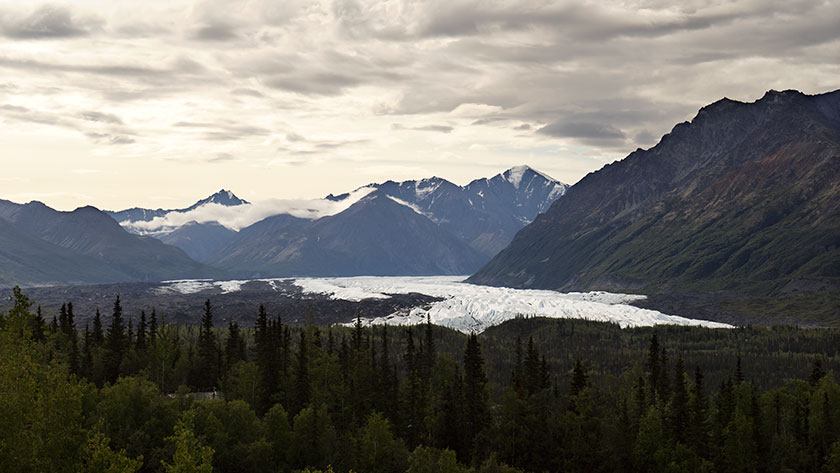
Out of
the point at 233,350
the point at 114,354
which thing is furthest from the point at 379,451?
the point at 114,354

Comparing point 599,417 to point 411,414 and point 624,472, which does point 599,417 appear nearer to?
point 624,472

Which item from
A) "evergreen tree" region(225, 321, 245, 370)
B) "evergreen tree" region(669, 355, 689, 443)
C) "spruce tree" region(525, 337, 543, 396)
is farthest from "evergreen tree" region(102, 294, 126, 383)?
"evergreen tree" region(669, 355, 689, 443)

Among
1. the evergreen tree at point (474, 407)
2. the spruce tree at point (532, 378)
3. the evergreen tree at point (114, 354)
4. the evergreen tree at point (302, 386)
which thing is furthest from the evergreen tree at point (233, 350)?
the spruce tree at point (532, 378)

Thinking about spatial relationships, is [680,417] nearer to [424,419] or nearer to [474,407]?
[474,407]

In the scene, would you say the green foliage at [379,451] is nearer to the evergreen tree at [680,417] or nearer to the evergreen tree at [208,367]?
the evergreen tree at [680,417]

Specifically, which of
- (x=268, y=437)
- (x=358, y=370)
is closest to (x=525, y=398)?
(x=358, y=370)

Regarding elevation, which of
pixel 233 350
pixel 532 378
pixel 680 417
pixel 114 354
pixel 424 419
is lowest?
pixel 424 419

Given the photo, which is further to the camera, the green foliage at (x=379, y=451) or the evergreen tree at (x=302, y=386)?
the evergreen tree at (x=302, y=386)

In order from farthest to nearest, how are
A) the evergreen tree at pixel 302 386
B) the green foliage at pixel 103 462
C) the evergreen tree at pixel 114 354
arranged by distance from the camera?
the evergreen tree at pixel 114 354
the evergreen tree at pixel 302 386
the green foliage at pixel 103 462

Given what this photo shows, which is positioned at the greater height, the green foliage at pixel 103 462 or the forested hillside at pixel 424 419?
the green foliage at pixel 103 462

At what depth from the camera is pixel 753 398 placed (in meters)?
117

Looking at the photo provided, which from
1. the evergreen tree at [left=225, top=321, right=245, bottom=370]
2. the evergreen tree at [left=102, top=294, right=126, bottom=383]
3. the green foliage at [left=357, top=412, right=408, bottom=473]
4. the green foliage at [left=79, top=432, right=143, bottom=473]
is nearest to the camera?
the green foliage at [left=79, top=432, right=143, bottom=473]

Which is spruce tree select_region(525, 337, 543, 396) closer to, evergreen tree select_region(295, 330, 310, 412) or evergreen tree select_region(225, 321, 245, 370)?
evergreen tree select_region(295, 330, 310, 412)

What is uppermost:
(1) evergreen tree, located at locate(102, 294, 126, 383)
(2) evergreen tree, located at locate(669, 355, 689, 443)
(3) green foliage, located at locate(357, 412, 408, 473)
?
(1) evergreen tree, located at locate(102, 294, 126, 383)
